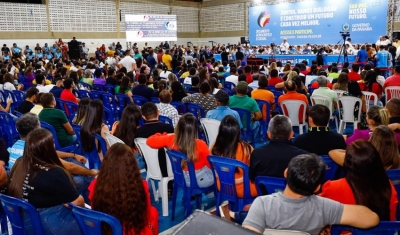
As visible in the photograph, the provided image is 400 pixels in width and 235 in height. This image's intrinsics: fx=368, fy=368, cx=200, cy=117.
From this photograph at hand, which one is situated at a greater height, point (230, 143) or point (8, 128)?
point (230, 143)

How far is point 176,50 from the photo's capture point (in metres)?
18.8

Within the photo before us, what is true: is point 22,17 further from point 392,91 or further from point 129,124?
point 392,91

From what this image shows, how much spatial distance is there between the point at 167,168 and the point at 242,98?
2.34 m

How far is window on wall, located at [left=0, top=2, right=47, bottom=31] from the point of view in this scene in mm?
→ 18812

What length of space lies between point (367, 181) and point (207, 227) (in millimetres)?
1583

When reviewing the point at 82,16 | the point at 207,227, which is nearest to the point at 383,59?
the point at 207,227

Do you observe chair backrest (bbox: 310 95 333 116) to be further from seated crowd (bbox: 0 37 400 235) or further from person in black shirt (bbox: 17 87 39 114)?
person in black shirt (bbox: 17 87 39 114)

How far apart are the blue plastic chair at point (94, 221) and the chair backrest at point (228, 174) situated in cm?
124

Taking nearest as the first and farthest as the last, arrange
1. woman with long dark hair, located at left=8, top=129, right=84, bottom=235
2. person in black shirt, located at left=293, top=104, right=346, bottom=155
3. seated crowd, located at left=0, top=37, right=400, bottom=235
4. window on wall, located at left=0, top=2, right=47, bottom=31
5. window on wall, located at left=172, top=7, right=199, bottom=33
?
seated crowd, located at left=0, top=37, right=400, bottom=235
woman with long dark hair, located at left=8, top=129, right=84, bottom=235
person in black shirt, located at left=293, top=104, right=346, bottom=155
window on wall, located at left=0, top=2, right=47, bottom=31
window on wall, located at left=172, top=7, right=199, bottom=33

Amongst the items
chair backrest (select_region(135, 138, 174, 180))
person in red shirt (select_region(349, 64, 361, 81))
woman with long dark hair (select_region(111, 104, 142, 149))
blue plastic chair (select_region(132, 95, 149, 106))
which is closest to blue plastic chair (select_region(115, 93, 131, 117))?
blue plastic chair (select_region(132, 95, 149, 106))

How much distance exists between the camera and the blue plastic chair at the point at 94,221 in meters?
1.93

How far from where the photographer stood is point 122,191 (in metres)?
2.21

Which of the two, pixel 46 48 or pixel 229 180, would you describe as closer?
pixel 229 180

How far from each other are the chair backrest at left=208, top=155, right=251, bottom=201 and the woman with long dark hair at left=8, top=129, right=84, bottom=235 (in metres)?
1.13
